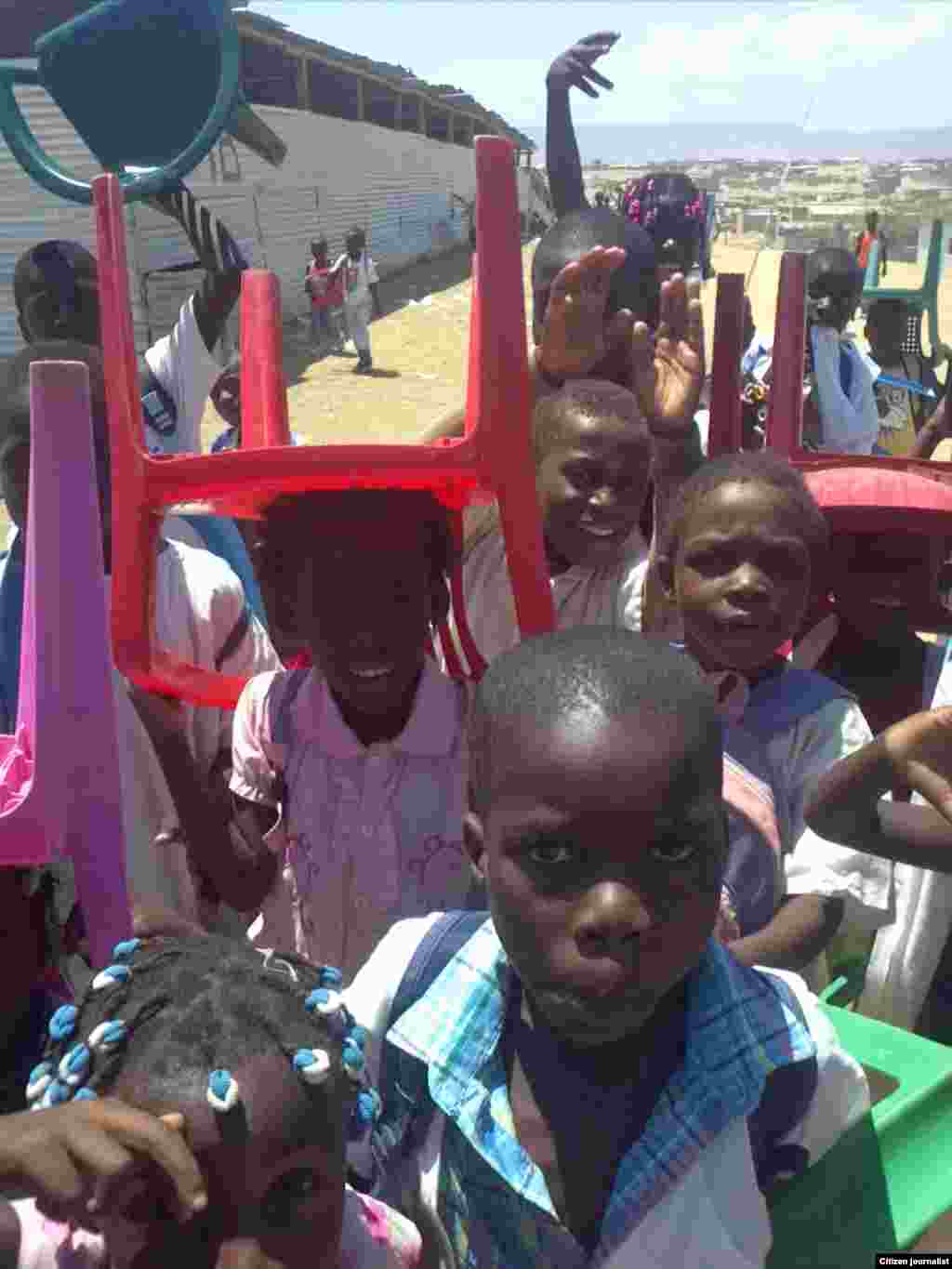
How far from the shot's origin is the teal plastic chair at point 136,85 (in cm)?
209

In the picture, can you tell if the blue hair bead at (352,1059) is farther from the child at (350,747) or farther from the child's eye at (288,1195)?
the child at (350,747)

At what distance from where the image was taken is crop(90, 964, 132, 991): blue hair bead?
1038 mm

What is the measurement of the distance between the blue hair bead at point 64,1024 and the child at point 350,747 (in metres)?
0.49

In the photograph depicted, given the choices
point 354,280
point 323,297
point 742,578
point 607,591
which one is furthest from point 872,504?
point 323,297

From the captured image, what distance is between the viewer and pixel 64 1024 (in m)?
1.04

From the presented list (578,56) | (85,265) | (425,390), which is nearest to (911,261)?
(425,390)

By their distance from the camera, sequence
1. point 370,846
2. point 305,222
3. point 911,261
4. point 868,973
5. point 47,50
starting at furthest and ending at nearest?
point 911,261, point 305,222, point 47,50, point 868,973, point 370,846

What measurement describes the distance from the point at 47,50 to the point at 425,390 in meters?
10.7

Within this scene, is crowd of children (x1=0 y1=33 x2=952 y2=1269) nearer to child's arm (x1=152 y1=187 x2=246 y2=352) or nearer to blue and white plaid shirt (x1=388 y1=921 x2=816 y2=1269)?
blue and white plaid shirt (x1=388 y1=921 x2=816 y2=1269)

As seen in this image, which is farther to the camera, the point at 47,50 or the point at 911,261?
the point at 911,261

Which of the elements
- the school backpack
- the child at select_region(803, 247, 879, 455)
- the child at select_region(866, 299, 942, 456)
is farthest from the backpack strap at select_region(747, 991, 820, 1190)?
the child at select_region(866, 299, 942, 456)

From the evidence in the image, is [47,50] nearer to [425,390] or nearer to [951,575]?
[951,575]

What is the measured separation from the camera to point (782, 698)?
162 centimetres

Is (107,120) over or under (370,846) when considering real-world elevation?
over
